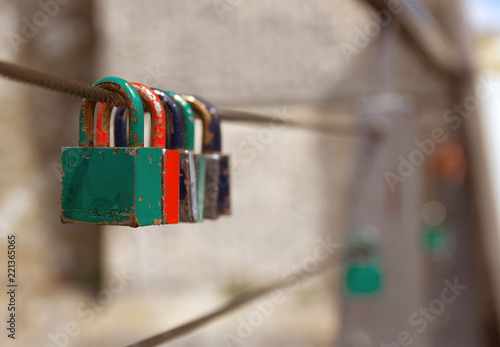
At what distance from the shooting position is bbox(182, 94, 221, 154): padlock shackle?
684mm

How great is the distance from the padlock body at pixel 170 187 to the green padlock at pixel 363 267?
128 cm

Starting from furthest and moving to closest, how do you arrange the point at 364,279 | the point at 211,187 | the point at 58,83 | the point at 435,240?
the point at 435,240 → the point at 364,279 → the point at 211,187 → the point at 58,83

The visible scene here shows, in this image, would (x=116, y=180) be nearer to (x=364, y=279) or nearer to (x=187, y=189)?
(x=187, y=189)

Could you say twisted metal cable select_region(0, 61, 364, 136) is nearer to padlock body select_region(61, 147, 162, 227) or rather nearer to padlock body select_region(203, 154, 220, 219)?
padlock body select_region(61, 147, 162, 227)

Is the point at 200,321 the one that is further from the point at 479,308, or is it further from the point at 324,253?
the point at 479,308

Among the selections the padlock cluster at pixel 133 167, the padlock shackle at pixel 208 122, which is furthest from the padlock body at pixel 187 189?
the padlock shackle at pixel 208 122

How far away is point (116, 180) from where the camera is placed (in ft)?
1.65

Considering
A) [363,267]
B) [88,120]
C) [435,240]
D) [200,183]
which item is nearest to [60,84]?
[88,120]

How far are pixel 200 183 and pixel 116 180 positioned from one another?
6.1 inches

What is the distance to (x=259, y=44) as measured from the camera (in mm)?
3236

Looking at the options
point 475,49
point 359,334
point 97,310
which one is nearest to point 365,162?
point 359,334

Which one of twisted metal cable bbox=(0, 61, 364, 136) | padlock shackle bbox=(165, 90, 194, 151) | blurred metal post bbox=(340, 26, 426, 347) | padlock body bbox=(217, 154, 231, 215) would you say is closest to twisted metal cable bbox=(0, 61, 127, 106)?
twisted metal cable bbox=(0, 61, 364, 136)

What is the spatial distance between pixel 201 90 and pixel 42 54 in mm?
1224

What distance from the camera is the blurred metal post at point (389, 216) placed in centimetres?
175
